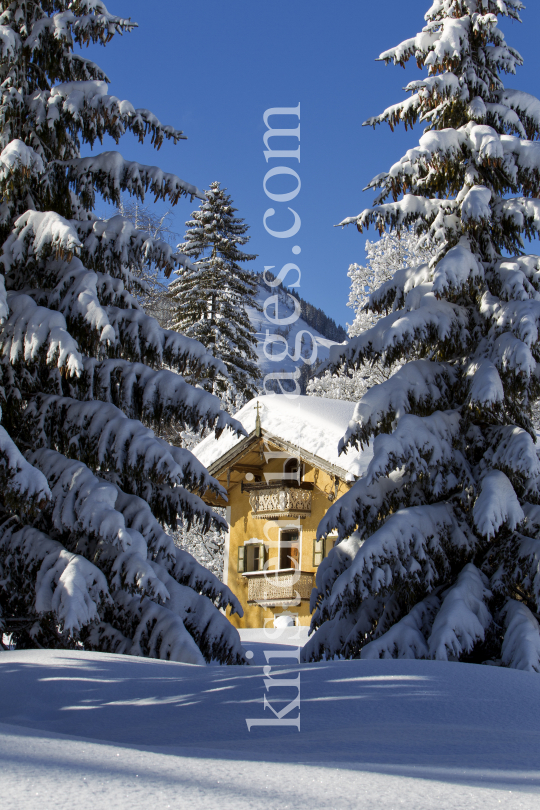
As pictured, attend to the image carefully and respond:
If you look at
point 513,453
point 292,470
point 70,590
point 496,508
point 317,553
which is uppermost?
point 292,470

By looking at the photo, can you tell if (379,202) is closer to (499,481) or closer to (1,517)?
(499,481)

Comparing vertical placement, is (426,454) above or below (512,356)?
below

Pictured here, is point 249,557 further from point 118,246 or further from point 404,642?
point 118,246

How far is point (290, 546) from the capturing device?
22125 millimetres

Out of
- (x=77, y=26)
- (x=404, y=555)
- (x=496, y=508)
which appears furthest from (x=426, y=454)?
(x=77, y=26)

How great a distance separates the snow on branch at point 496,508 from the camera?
309 inches

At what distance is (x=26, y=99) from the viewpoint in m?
8.64

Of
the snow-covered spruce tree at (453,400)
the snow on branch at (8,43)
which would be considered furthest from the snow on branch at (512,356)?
the snow on branch at (8,43)

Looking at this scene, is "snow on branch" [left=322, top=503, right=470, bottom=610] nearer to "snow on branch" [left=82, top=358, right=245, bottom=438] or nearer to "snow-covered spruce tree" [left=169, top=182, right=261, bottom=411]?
"snow on branch" [left=82, top=358, right=245, bottom=438]

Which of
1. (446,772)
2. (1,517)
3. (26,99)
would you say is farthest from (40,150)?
(446,772)

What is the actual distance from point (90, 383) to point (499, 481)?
16.4 feet

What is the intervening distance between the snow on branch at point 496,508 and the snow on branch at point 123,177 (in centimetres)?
510

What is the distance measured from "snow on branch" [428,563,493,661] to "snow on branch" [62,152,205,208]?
228 inches

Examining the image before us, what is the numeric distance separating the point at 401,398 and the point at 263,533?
1468 cm
